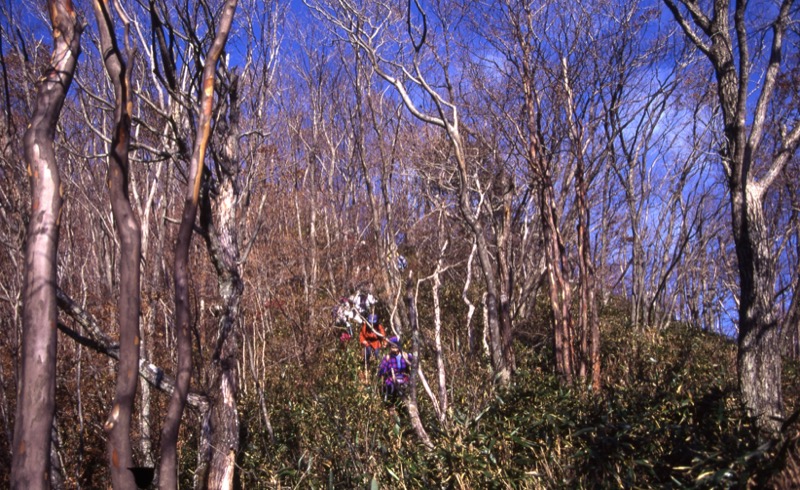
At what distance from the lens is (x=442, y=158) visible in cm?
1373

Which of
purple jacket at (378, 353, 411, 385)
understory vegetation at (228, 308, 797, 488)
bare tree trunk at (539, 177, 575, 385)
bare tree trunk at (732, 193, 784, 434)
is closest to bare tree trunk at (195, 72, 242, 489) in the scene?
understory vegetation at (228, 308, 797, 488)

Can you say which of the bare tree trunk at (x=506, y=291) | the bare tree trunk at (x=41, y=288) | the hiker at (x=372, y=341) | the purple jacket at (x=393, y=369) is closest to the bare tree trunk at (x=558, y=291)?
the bare tree trunk at (x=506, y=291)

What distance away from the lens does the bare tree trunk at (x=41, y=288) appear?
2.37 m

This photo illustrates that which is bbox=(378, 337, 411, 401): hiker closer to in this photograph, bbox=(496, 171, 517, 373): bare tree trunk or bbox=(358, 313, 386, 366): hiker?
bbox=(358, 313, 386, 366): hiker

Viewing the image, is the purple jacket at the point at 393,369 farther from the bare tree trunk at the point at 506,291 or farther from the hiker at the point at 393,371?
the bare tree trunk at the point at 506,291

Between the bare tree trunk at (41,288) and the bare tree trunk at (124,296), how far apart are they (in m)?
0.21

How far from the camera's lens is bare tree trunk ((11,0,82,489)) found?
2373 millimetres

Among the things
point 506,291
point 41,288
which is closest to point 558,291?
point 506,291

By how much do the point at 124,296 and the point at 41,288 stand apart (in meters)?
0.30

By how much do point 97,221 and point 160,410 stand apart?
6.37m

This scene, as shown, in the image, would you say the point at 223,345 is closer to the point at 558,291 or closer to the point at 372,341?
the point at 372,341

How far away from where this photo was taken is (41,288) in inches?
98.7

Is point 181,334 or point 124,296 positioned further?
point 181,334

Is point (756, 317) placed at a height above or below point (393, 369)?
above
